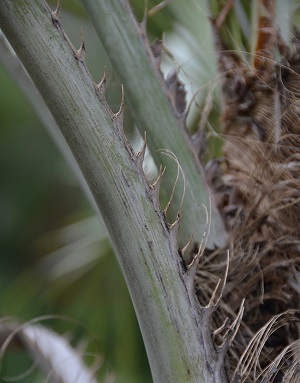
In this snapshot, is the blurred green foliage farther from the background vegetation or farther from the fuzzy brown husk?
the fuzzy brown husk

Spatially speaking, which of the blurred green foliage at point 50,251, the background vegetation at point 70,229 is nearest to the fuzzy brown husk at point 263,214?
the background vegetation at point 70,229

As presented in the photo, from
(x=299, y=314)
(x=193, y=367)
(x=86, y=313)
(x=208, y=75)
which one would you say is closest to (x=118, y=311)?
(x=86, y=313)

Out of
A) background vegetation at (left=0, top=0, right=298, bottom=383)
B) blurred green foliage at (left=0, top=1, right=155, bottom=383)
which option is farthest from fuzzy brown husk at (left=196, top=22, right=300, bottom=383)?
blurred green foliage at (left=0, top=1, right=155, bottom=383)

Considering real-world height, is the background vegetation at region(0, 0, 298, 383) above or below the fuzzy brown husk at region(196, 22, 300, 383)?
below

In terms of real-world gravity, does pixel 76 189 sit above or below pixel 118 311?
below

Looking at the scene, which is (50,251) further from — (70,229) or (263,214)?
(263,214)

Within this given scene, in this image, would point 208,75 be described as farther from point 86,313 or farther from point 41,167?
point 41,167

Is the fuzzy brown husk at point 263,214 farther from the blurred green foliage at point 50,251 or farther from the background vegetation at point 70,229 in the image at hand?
the blurred green foliage at point 50,251

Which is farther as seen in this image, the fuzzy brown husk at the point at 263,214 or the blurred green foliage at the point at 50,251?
the blurred green foliage at the point at 50,251
